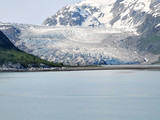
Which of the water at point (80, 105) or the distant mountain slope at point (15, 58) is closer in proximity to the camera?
the water at point (80, 105)

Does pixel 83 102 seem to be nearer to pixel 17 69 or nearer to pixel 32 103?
pixel 32 103

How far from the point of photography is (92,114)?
57.8m

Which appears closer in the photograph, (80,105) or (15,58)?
(80,105)

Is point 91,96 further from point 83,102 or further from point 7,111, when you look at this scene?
point 7,111

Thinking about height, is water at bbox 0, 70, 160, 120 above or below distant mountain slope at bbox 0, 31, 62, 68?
below

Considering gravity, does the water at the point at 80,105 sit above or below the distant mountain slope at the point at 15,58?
below

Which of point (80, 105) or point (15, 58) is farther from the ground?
point (15, 58)

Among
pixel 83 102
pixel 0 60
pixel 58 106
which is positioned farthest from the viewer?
pixel 0 60

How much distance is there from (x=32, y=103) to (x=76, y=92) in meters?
17.7

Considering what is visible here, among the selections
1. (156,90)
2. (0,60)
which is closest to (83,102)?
(156,90)

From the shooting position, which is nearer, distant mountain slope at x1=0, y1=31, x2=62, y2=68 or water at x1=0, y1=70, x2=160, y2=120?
water at x1=0, y1=70, x2=160, y2=120

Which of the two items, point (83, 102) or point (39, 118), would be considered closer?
point (39, 118)

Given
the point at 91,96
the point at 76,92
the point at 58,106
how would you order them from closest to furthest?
the point at 58,106
the point at 91,96
the point at 76,92

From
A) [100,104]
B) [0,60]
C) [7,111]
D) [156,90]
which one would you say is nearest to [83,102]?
[100,104]
